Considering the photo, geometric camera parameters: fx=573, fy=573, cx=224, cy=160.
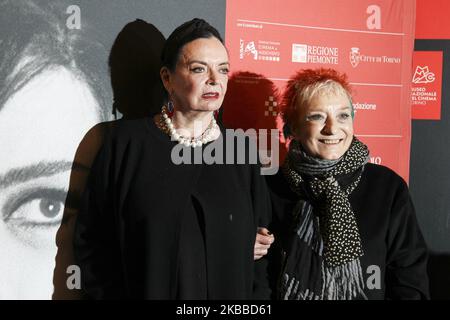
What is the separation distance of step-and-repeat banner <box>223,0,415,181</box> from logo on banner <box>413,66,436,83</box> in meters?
0.17

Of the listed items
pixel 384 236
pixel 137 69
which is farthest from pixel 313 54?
pixel 384 236

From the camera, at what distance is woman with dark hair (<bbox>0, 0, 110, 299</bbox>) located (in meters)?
2.17

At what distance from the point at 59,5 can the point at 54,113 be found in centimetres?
41

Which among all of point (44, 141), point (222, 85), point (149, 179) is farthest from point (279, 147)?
point (44, 141)

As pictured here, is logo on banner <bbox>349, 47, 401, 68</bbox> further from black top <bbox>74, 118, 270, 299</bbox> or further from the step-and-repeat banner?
black top <bbox>74, 118, 270, 299</bbox>

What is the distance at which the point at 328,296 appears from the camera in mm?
2105

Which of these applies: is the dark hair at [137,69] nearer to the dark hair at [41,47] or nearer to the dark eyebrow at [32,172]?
the dark hair at [41,47]

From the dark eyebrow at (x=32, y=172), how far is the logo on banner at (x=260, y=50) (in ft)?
3.01

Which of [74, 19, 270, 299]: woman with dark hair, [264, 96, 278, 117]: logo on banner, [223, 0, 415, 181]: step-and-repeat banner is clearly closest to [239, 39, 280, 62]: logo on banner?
[223, 0, 415, 181]: step-and-repeat banner

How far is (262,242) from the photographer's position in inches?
83.7

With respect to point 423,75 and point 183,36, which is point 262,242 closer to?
point 183,36

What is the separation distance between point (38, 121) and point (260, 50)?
1032 mm

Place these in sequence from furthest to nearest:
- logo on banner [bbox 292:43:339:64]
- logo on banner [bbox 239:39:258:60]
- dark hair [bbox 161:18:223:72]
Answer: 1. logo on banner [bbox 292:43:339:64]
2. logo on banner [bbox 239:39:258:60]
3. dark hair [bbox 161:18:223:72]
